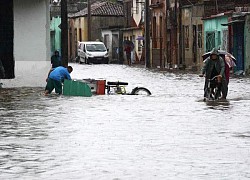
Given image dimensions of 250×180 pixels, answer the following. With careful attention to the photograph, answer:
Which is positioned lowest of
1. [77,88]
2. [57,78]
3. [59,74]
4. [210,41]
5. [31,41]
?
[77,88]

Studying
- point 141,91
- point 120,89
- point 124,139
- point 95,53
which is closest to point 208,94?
point 141,91

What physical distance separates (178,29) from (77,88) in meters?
35.1

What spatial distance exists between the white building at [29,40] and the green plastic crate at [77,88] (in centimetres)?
587

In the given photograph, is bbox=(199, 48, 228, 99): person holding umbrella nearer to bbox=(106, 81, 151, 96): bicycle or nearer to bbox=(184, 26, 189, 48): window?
bbox=(106, 81, 151, 96): bicycle

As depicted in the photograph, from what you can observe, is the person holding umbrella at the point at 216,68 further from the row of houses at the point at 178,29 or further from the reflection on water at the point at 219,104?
the row of houses at the point at 178,29

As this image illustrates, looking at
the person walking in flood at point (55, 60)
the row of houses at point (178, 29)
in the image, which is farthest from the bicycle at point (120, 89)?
the row of houses at point (178, 29)

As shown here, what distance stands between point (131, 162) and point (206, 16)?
4511 centimetres

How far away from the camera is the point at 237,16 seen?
46.8 m

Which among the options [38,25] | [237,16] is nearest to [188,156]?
[38,25]

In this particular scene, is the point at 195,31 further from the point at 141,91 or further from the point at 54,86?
the point at 54,86

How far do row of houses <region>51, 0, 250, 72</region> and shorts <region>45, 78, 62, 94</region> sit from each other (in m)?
19.6

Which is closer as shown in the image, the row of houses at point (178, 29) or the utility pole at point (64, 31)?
the utility pole at point (64, 31)

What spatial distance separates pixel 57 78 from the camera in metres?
28.3

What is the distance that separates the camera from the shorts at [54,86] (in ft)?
93.5
